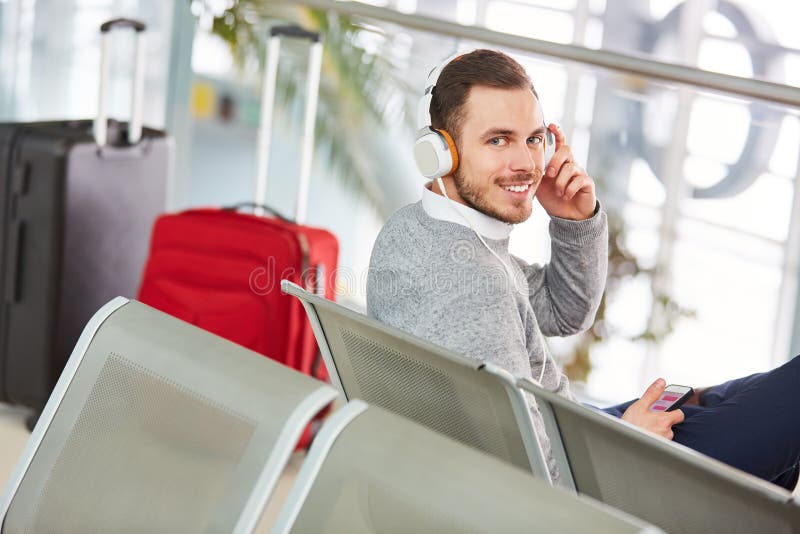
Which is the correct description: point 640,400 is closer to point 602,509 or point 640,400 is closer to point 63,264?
point 602,509

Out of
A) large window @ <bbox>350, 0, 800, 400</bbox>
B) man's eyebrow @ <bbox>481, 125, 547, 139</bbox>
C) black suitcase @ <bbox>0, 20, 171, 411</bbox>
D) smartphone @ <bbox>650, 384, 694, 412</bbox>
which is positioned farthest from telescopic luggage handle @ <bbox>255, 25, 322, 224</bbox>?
smartphone @ <bbox>650, 384, 694, 412</bbox>

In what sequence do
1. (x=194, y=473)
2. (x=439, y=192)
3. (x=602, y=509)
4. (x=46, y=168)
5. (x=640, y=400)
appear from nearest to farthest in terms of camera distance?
(x=602, y=509) < (x=194, y=473) < (x=640, y=400) < (x=439, y=192) < (x=46, y=168)

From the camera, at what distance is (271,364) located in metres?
1.12

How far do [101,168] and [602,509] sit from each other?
6.52ft

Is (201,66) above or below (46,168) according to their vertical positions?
above

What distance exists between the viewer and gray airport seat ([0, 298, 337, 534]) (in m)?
1.03

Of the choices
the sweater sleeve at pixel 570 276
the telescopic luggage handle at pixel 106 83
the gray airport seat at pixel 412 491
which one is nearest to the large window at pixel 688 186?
the telescopic luggage handle at pixel 106 83

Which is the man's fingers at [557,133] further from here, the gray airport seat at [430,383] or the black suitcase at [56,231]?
the black suitcase at [56,231]

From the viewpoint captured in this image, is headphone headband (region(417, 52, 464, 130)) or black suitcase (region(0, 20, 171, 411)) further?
black suitcase (region(0, 20, 171, 411))

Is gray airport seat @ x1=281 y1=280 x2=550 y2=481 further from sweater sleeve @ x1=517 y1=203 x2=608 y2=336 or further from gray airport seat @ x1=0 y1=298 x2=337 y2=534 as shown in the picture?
sweater sleeve @ x1=517 y1=203 x2=608 y2=336

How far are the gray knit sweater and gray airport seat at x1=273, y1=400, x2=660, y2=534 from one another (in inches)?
14.9

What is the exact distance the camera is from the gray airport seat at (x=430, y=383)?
1183 millimetres

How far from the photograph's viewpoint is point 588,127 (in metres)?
3.11

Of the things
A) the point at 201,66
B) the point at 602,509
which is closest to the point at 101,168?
the point at 201,66
